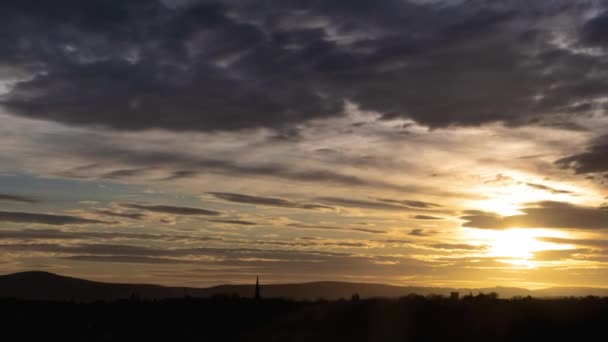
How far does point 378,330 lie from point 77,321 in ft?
57.0

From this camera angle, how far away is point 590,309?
117ft

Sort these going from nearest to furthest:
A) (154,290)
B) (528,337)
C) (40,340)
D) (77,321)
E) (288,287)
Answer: (528,337) < (40,340) < (77,321) < (154,290) < (288,287)

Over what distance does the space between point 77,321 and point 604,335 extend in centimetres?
2687

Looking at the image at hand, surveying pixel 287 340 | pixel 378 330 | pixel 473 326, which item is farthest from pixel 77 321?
pixel 473 326

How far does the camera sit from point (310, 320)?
35.0m

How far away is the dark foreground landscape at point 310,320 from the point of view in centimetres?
3250

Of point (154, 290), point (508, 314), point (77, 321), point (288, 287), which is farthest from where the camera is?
point (288, 287)

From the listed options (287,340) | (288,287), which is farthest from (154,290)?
(287,340)

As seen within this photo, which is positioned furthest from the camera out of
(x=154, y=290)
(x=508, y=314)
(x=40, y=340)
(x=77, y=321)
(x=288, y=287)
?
(x=288, y=287)

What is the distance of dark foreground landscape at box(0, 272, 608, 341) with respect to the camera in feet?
107

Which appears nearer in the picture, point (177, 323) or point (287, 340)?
point (287, 340)

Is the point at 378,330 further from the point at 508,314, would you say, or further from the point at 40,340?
the point at 40,340

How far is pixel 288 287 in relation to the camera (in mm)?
174000

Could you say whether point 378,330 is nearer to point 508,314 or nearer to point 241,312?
point 508,314
